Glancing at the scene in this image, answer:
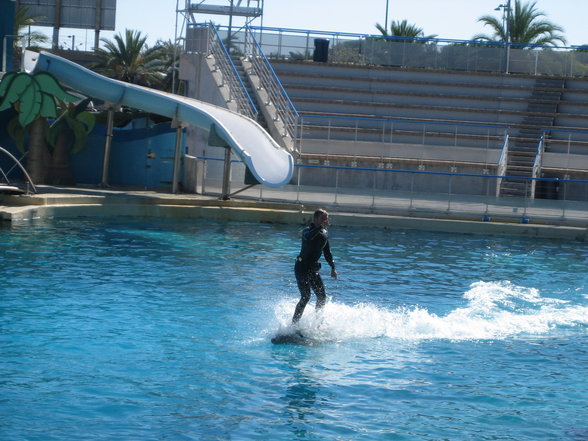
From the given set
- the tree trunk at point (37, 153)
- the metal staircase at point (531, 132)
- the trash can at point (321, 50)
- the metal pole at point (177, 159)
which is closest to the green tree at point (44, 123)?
the tree trunk at point (37, 153)

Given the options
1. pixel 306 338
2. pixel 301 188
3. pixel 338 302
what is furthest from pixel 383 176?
pixel 306 338

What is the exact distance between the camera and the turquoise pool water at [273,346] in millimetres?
8336

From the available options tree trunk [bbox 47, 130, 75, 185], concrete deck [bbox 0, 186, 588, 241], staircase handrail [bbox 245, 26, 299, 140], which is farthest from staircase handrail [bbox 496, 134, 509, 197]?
tree trunk [bbox 47, 130, 75, 185]

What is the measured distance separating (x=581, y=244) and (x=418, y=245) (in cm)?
458

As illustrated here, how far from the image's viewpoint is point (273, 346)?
35.9ft

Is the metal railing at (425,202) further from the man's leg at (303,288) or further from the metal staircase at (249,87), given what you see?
the man's leg at (303,288)

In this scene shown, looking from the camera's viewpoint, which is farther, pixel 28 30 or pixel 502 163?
pixel 28 30

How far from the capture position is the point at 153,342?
10.9m

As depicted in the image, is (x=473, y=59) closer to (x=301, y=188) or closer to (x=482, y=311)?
(x=301, y=188)

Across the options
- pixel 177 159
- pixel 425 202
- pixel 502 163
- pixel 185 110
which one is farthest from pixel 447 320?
pixel 502 163

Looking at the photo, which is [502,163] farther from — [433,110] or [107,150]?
[107,150]

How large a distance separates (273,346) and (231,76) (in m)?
22.9

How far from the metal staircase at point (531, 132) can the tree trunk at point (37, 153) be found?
1470cm

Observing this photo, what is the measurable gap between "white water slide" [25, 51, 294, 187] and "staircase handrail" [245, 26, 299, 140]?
19.5 ft
